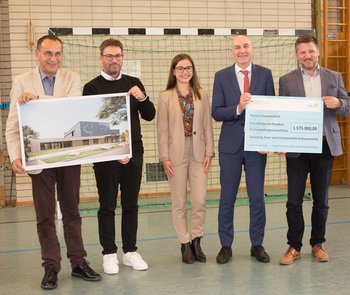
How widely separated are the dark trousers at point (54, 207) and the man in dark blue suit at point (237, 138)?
4.31 feet

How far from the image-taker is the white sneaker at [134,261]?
4.47 meters

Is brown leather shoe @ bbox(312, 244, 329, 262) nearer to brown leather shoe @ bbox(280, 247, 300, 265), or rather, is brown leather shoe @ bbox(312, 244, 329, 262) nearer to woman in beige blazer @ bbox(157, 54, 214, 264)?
brown leather shoe @ bbox(280, 247, 300, 265)

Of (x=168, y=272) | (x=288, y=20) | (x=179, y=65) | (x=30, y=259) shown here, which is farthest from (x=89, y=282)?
(x=288, y=20)

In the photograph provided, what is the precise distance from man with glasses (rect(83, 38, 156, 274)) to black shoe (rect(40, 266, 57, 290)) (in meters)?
0.48

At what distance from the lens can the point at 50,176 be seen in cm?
405

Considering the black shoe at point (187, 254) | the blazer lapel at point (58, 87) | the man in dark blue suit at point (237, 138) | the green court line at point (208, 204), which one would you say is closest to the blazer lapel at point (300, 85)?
the man in dark blue suit at point (237, 138)

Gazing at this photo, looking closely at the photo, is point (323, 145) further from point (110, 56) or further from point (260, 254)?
point (110, 56)

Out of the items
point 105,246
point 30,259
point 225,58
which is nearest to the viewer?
point 105,246

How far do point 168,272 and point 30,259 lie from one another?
147 cm

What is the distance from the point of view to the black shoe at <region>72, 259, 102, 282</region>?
13.8ft

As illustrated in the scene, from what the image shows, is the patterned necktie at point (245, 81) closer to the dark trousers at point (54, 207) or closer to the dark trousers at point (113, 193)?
the dark trousers at point (113, 193)

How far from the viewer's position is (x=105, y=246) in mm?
4422

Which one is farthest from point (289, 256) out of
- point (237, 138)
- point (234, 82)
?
point (234, 82)

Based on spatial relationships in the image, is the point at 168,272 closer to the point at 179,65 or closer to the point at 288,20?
the point at 179,65
